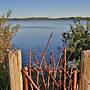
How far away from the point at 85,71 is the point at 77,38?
413 centimetres

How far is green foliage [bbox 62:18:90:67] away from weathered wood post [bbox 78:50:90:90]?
3505 millimetres

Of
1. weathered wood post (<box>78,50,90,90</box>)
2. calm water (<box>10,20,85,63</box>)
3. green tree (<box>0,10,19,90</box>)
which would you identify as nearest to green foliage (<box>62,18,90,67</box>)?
calm water (<box>10,20,85,63</box>)

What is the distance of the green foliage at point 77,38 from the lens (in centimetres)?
699

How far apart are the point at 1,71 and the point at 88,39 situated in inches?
84.7

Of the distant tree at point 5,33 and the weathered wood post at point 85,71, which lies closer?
the weathered wood post at point 85,71

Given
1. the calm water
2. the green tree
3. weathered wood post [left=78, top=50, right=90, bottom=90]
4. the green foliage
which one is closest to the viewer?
weathered wood post [left=78, top=50, right=90, bottom=90]

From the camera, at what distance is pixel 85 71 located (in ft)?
10.5

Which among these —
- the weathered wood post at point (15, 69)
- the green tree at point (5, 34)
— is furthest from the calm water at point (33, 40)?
the weathered wood post at point (15, 69)

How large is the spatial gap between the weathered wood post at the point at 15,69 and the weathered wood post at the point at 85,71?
2.07 feet

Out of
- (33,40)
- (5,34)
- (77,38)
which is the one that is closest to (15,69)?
(77,38)

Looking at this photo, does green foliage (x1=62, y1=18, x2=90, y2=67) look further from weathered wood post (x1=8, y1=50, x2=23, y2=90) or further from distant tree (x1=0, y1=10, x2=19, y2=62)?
weathered wood post (x1=8, y1=50, x2=23, y2=90)

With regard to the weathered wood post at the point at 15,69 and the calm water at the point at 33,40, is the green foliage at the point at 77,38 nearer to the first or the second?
the calm water at the point at 33,40

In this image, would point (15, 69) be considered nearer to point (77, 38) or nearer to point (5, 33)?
point (77, 38)

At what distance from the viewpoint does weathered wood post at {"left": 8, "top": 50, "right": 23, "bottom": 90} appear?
326 centimetres
